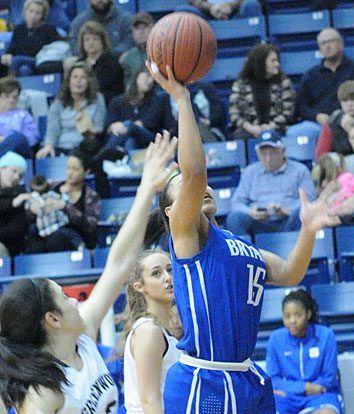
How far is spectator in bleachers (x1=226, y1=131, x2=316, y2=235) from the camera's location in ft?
23.1

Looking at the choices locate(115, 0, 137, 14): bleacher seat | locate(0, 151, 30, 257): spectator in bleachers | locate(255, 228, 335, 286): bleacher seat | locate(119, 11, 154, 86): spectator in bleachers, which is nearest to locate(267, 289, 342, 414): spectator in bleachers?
locate(255, 228, 335, 286): bleacher seat

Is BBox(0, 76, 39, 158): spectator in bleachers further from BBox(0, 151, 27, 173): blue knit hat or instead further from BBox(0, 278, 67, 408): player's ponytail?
BBox(0, 278, 67, 408): player's ponytail

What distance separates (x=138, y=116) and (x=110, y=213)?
140cm

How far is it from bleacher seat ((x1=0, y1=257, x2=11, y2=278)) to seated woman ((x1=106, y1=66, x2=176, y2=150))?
179 cm

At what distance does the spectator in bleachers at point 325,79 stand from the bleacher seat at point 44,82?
8.82 feet

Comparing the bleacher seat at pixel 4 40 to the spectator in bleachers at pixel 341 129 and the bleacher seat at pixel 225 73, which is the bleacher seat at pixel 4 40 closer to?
the bleacher seat at pixel 225 73

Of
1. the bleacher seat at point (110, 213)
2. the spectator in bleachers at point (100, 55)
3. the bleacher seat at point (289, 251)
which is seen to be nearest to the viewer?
the bleacher seat at point (289, 251)

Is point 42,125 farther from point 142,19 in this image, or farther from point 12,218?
point 12,218

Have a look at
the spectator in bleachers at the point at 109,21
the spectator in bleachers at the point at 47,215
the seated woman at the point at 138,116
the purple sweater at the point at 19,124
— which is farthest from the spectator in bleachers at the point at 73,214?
the spectator in bleachers at the point at 109,21

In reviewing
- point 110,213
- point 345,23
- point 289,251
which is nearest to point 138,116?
point 110,213

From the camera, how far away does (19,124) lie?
884 centimetres

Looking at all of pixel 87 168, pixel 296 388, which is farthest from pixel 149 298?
pixel 87 168

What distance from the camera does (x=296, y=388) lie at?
5.92m

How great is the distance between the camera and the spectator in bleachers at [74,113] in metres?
8.71
